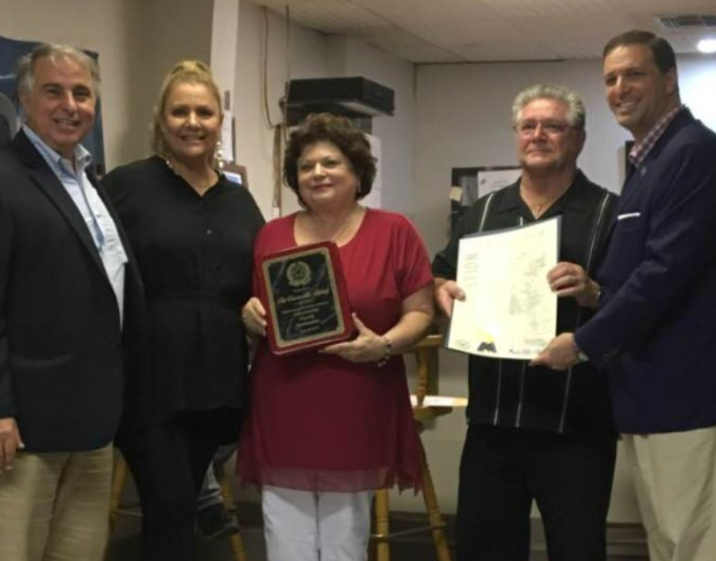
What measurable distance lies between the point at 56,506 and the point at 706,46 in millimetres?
5487

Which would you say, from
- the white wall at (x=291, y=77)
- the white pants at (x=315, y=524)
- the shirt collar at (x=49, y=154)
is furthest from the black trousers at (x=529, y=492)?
the white wall at (x=291, y=77)

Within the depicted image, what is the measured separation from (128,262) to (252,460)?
22.0 inches

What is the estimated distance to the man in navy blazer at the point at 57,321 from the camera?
2266 millimetres

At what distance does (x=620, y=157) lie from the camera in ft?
23.6

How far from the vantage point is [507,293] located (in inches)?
100

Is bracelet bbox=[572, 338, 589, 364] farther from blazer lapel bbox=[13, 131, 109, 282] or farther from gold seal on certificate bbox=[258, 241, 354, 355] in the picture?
blazer lapel bbox=[13, 131, 109, 282]

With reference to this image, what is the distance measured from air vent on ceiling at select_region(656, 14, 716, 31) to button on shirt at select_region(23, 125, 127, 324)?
422 cm

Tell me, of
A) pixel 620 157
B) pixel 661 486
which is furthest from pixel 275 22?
pixel 661 486

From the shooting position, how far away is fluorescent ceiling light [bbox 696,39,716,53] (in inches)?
257

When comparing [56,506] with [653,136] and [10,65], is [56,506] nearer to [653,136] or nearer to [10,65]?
[653,136]

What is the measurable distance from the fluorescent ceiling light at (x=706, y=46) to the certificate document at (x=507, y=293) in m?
4.48

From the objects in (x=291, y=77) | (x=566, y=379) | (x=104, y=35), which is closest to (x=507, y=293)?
(x=566, y=379)

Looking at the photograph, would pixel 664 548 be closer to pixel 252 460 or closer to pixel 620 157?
pixel 252 460

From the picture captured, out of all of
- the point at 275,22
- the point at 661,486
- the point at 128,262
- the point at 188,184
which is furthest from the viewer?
the point at 275,22
